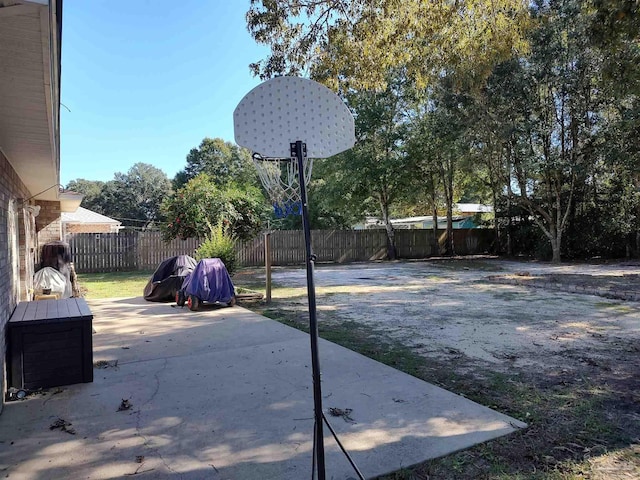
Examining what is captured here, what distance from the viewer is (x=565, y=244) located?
19734 mm

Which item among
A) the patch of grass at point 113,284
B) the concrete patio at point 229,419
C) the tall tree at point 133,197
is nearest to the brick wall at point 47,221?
the patch of grass at point 113,284

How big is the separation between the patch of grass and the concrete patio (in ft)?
19.7

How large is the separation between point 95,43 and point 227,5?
2.50 meters

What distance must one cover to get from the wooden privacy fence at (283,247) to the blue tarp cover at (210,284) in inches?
276

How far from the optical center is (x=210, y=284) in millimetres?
8461

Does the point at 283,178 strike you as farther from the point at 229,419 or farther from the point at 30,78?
the point at 229,419

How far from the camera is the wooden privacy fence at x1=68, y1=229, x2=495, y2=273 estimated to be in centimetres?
Answer: 1706

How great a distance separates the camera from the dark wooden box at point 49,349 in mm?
3934

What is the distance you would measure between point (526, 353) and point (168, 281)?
7.15 meters

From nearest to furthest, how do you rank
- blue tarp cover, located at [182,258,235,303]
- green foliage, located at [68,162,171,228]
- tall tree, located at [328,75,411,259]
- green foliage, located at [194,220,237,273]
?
blue tarp cover, located at [182,258,235,303]
green foliage, located at [194,220,237,273]
tall tree, located at [328,75,411,259]
green foliage, located at [68,162,171,228]

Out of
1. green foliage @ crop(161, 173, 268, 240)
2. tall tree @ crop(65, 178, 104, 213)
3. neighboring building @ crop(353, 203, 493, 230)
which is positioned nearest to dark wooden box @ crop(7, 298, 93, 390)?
green foliage @ crop(161, 173, 268, 240)

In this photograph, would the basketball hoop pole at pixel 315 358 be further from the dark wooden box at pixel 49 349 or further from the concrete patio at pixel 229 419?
the dark wooden box at pixel 49 349

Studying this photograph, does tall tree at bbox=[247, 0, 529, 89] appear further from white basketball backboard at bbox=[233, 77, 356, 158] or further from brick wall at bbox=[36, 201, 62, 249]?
brick wall at bbox=[36, 201, 62, 249]

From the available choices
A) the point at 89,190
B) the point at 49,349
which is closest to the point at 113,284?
the point at 49,349
